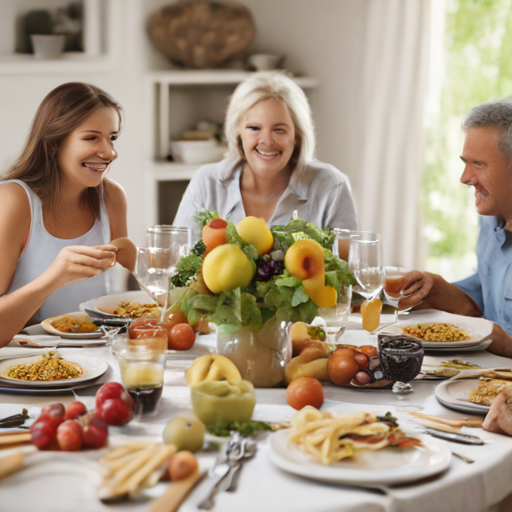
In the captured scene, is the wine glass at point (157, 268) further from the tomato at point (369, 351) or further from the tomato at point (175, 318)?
the tomato at point (369, 351)

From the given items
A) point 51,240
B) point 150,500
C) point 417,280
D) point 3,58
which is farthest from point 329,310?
point 3,58

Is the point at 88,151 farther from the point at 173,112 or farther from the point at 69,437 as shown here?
the point at 173,112

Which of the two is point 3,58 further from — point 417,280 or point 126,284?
point 417,280

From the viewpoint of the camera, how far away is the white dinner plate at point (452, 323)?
1.50 meters

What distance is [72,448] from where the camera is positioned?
94 centimetres

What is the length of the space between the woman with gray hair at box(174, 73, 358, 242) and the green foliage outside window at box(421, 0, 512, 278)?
1.80 metres

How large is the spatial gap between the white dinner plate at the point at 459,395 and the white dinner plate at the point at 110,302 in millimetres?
832

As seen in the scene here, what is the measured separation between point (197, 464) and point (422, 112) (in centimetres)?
356

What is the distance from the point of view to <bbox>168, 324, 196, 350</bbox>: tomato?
1.48m

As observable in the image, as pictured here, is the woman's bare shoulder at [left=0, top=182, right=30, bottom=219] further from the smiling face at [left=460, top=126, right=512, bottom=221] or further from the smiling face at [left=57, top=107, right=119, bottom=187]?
the smiling face at [left=460, top=126, right=512, bottom=221]

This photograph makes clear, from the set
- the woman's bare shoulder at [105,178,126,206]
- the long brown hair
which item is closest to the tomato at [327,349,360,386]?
the long brown hair

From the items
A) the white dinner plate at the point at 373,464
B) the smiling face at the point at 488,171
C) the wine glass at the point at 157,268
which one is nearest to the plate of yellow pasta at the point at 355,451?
the white dinner plate at the point at 373,464

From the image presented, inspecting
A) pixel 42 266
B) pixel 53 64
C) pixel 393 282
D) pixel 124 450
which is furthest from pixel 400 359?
pixel 53 64

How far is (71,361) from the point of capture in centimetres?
133
